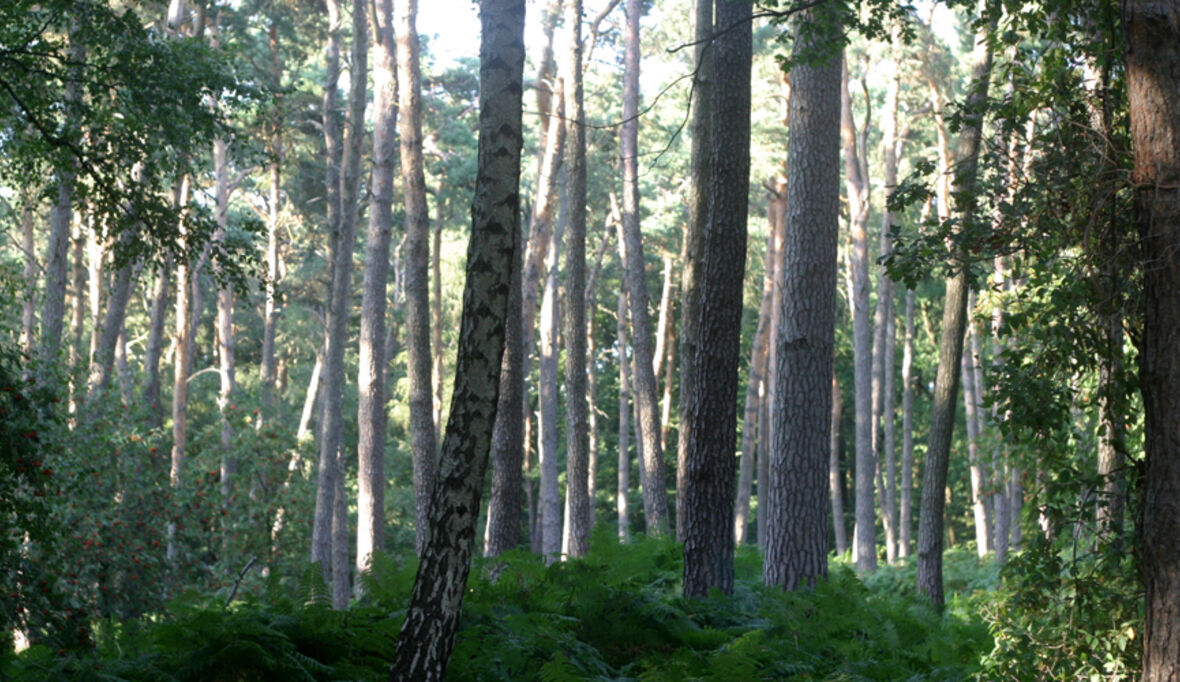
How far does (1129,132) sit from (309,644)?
5.59 meters

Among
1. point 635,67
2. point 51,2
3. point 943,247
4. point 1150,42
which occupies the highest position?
point 635,67

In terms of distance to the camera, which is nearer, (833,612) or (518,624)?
(518,624)

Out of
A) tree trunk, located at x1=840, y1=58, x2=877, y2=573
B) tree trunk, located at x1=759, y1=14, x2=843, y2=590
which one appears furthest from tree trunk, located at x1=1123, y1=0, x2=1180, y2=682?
tree trunk, located at x1=840, y1=58, x2=877, y2=573

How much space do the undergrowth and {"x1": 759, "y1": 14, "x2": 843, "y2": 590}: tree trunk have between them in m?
0.44

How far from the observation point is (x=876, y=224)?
140ft

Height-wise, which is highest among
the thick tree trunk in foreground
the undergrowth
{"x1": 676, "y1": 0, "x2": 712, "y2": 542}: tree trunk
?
{"x1": 676, "y1": 0, "x2": 712, "y2": 542}: tree trunk

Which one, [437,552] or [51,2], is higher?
[51,2]

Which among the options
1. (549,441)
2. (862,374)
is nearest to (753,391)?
(862,374)

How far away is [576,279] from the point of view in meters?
16.5

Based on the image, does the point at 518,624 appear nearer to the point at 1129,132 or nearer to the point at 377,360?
the point at 1129,132

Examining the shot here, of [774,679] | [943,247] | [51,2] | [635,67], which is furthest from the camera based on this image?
[635,67]

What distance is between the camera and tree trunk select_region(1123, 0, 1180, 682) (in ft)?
17.5

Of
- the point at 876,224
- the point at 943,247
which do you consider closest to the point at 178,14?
the point at 943,247

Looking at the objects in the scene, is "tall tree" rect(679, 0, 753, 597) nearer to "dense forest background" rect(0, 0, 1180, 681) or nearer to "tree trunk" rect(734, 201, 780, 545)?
"dense forest background" rect(0, 0, 1180, 681)
